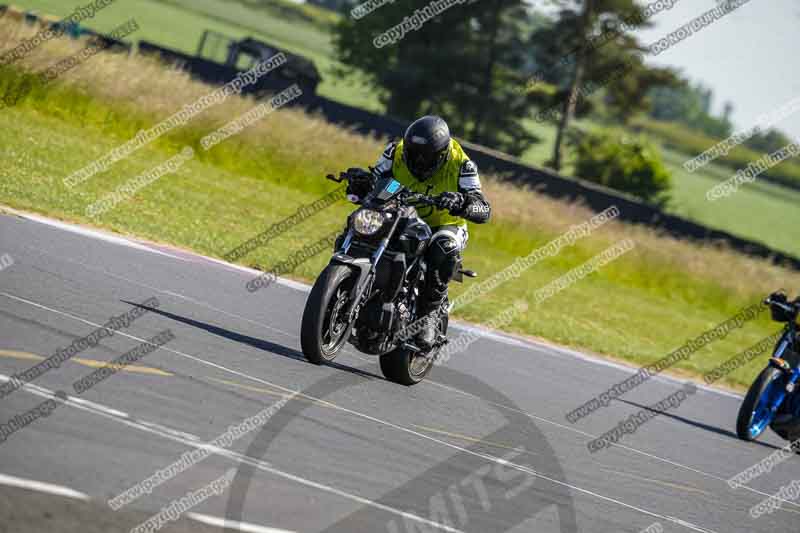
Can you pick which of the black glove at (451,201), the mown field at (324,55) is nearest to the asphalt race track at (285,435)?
the black glove at (451,201)

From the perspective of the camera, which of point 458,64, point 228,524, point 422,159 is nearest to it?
point 228,524

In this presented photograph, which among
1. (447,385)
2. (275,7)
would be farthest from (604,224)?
(275,7)

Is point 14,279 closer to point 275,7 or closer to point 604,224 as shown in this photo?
point 604,224

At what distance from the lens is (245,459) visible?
20.5 ft

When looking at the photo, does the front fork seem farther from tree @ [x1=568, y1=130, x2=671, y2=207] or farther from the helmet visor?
tree @ [x1=568, y1=130, x2=671, y2=207]

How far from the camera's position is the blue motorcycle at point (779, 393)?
1245cm

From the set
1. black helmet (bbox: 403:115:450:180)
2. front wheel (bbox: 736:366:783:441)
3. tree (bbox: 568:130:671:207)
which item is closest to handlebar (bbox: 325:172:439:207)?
black helmet (bbox: 403:115:450:180)

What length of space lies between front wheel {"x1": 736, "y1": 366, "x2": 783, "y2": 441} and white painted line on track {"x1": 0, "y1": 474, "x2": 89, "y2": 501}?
28.1 ft

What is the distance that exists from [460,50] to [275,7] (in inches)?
1568

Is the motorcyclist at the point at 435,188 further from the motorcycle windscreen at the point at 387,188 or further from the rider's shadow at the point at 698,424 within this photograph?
the rider's shadow at the point at 698,424

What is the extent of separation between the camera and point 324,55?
259ft

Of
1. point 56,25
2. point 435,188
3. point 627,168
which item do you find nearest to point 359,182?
point 435,188

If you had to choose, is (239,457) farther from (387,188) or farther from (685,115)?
(685,115)

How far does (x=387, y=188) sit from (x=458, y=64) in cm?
4802
